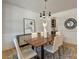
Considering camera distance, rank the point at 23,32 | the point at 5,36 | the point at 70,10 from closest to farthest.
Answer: the point at 5,36
the point at 23,32
the point at 70,10

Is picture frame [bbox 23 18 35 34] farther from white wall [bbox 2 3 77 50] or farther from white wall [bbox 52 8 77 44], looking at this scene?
white wall [bbox 52 8 77 44]

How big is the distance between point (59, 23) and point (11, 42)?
351 centimetres

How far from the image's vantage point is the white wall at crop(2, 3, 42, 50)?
379 centimetres

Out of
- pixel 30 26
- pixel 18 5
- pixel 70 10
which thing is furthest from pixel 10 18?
pixel 70 10

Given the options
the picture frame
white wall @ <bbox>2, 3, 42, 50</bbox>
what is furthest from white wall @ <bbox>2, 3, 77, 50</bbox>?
the picture frame

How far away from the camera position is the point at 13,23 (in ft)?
13.7

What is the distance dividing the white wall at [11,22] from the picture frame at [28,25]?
25cm

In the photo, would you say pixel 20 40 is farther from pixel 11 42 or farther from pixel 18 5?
pixel 18 5

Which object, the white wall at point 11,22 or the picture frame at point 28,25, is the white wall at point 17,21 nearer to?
the white wall at point 11,22

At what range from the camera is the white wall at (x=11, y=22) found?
149 inches

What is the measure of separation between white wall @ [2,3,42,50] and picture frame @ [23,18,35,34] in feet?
0.83

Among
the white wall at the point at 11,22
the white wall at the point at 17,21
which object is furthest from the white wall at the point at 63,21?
the white wall at the point at 11,22

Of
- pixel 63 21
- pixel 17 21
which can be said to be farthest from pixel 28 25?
pixel 63 21

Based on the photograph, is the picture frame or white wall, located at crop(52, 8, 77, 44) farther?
white wall, located at crop(52, 8, 77, 44)
